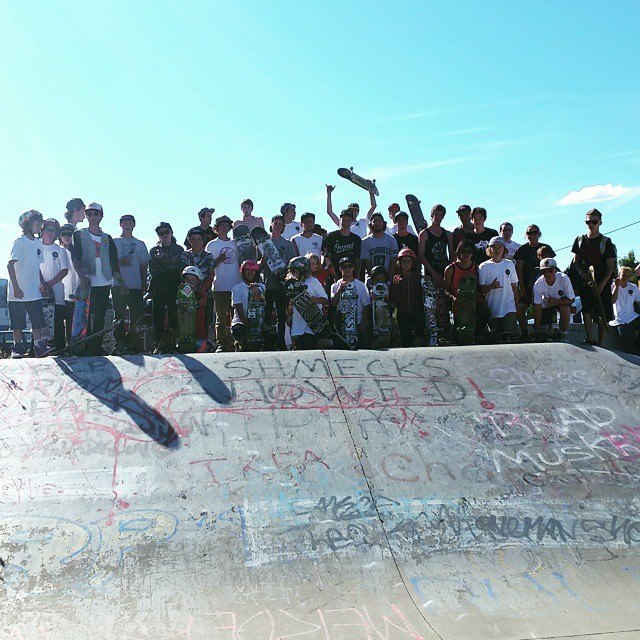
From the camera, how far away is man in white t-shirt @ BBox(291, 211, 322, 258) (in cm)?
842

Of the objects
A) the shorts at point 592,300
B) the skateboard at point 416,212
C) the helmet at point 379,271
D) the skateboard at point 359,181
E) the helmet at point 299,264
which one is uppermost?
the skateboard at point 359,181

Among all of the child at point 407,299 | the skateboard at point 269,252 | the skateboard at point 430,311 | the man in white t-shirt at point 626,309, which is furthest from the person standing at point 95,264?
the man in white t-shirt at point 626,309

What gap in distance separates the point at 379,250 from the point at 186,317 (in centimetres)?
281

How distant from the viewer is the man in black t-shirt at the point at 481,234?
8.55m

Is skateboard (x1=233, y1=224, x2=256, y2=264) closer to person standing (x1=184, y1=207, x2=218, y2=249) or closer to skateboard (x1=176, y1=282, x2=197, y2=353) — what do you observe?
person standing (x1=184, y1=207, x2=218, y2=249)

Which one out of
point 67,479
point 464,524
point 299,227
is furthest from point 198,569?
point 299,227

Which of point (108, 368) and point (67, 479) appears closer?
point (67, 479)

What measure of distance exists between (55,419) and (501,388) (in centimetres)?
417

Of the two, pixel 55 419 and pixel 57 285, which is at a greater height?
pixel 57 285

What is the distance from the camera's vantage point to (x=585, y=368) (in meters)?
6.59

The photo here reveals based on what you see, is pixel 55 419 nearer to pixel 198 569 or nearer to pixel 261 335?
pixel 198 569

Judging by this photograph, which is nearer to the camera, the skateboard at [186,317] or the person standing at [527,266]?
the skateboard at [186,317]

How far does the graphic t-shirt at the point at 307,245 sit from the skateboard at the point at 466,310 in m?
2.00

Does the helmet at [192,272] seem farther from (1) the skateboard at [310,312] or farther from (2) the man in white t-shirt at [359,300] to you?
(2) the man in white t-shirt at [359,300]
